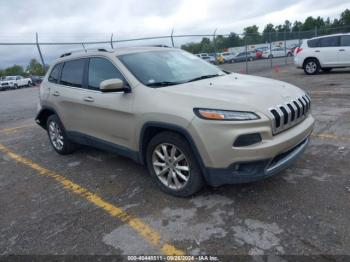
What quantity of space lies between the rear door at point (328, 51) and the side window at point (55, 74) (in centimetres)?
1159

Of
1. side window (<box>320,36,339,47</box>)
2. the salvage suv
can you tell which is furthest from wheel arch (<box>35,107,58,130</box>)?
side window (<box>320,36,339,47</box>)

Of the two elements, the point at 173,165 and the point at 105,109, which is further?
the point at 105,109

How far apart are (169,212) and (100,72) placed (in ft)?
7.13

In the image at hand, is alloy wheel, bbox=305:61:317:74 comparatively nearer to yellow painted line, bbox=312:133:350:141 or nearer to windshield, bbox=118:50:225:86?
yellow painted line, bbox=312:133:350:141

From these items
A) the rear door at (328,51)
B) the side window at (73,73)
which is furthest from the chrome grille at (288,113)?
the rear door at (328,51)

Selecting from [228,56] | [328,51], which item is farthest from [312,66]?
[228,56]

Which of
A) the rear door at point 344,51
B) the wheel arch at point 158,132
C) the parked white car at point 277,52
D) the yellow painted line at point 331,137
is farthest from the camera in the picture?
the parked white car at point 277,52

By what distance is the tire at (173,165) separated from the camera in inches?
136

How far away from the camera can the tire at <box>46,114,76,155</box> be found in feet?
18.0

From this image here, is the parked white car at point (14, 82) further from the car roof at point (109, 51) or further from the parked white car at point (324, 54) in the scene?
the car roof at point (109, 51)

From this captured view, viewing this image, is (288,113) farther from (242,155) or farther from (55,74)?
(55,74)

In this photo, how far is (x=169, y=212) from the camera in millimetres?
3461

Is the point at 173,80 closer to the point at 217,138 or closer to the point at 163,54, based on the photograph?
the point at 163,54

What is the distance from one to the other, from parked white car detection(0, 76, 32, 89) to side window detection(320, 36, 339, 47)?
31.2 meters
